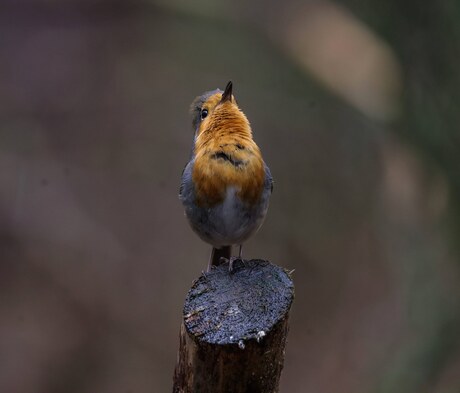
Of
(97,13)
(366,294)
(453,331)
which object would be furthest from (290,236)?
(97,13)

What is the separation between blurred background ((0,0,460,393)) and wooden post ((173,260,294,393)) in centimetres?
332

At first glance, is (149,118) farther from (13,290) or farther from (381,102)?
(381,102)

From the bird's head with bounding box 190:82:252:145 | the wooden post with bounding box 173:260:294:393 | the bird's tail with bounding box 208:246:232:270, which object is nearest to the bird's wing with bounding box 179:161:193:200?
the bird's head with bounding box 190:82:252:145

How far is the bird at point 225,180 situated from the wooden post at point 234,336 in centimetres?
36

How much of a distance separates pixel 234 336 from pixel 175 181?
4.93m

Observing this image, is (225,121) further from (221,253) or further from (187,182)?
(221,253)

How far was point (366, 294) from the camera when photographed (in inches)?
274

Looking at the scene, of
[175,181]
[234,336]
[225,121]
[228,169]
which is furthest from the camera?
[175,181]

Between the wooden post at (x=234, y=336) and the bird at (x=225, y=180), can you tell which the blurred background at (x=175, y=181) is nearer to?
the bird at (x=225, y=180)

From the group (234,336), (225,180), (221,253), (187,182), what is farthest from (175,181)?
(234,336)

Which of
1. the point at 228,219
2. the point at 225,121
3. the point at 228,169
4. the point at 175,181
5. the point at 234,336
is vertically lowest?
the point at 234,336

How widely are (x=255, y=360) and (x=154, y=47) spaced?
6.01 meters

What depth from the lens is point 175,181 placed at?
23.6ft

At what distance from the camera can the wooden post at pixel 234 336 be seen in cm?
232
